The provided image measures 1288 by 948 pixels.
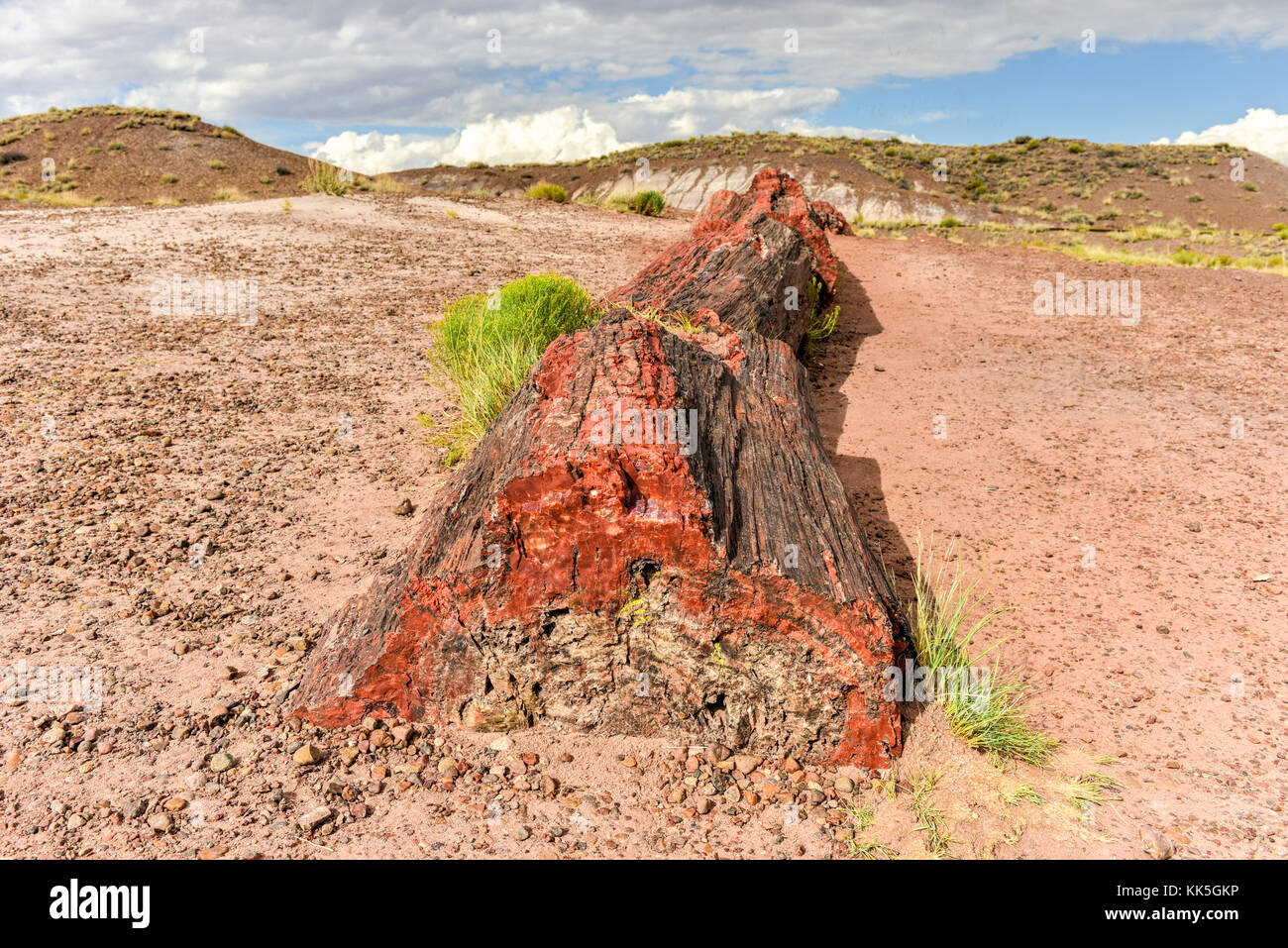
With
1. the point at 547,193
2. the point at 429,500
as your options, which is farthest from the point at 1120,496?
the point at 547,193

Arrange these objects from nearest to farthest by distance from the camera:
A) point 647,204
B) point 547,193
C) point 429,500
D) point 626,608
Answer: point 626,608, point 429,500, point 647,204, point 547,193

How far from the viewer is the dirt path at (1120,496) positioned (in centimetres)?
286

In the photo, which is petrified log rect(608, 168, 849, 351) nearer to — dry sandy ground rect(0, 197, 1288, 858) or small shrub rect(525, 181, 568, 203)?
dry sandy ground rect(0, 197, 1288, 858)

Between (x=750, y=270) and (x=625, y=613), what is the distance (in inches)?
179

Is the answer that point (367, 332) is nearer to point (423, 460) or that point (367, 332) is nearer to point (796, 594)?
point (423, 460)

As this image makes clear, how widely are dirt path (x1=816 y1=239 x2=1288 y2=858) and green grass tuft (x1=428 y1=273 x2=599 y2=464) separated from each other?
2.23 metres

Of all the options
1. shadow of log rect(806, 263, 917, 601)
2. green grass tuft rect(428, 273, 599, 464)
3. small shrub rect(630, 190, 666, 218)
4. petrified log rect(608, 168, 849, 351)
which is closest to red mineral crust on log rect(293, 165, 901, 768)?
shadow of log rect(806, 263, 917, 601)

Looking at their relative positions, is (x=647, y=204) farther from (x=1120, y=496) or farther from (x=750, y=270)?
(x=1120, y=496)

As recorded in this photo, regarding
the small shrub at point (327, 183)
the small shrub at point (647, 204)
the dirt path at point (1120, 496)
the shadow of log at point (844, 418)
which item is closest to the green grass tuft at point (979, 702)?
the dirt path at point (1120, 496)

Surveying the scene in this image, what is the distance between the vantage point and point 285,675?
9.91ft

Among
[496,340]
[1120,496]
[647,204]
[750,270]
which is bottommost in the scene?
[1120,496]

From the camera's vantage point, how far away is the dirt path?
2861 mm

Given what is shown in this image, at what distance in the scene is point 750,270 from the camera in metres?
6.56

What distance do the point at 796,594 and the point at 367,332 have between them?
603cm
